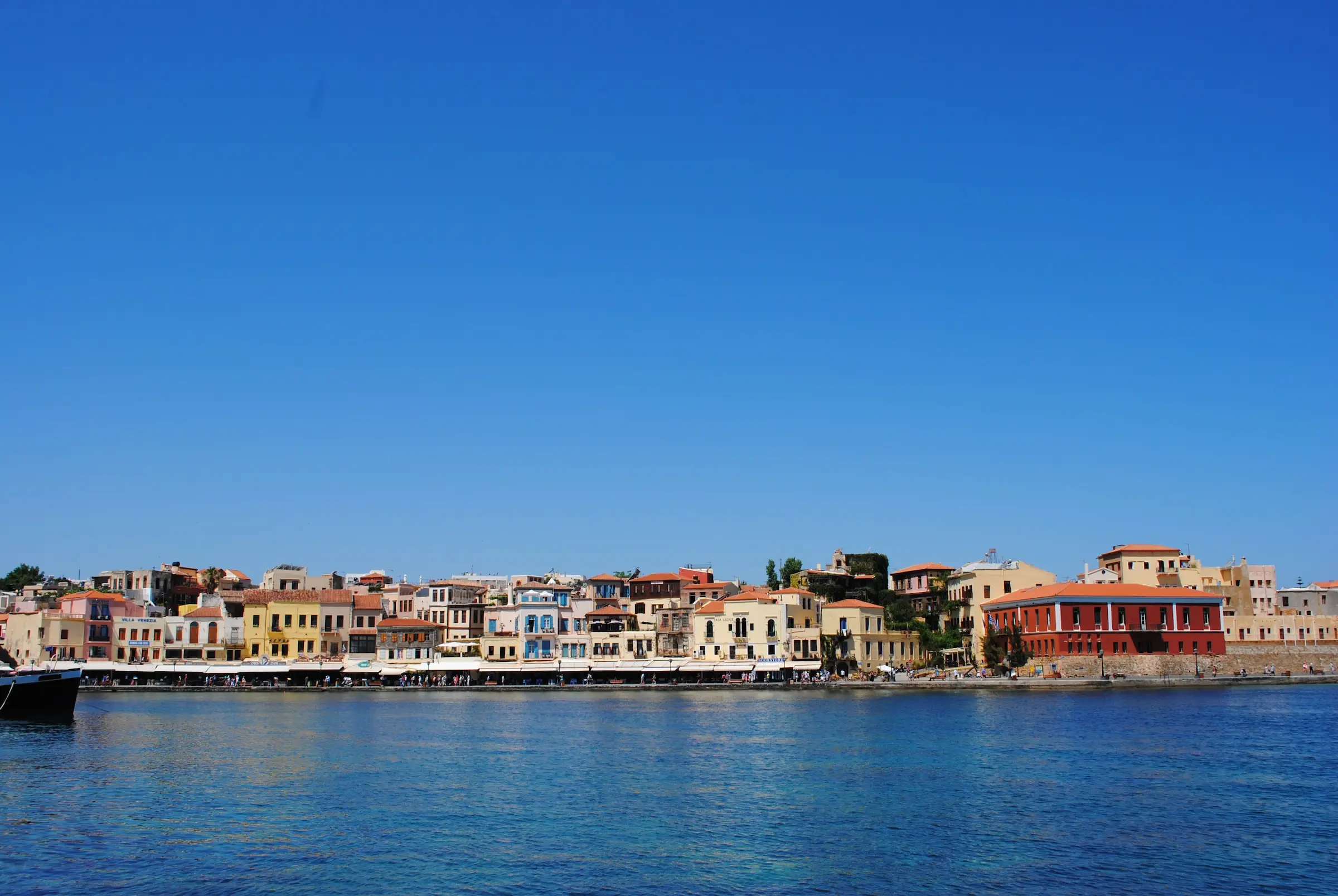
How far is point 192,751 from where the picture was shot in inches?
1863

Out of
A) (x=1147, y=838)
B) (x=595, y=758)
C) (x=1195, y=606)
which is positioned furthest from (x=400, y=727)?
(x=1195, y=606)

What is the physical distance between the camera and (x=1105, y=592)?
301ft

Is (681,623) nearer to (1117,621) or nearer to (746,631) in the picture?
(746,631)

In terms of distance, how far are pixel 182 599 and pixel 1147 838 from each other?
107 m

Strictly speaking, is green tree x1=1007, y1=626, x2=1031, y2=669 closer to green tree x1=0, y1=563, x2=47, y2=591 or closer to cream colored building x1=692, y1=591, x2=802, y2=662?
cream colored building x1=692, y1=591, x2=802, y2=662

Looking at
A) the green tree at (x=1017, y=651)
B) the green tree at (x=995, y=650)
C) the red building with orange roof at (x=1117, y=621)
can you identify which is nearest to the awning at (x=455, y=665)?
the green tree at (x=995, y=650)

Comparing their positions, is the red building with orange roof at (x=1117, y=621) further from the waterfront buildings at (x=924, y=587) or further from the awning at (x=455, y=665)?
the awning at (x=455, y=665)

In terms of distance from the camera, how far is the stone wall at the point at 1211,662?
294 feet

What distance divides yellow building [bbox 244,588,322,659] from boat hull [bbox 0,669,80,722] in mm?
38603

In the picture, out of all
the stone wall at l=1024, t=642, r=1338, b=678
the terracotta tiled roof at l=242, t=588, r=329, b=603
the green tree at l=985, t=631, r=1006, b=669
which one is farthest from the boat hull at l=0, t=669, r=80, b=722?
the stone wall at l=1024, t=642, r=1338, b=678

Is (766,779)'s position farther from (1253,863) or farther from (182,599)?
(182,599)

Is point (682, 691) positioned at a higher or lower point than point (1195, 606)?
lower

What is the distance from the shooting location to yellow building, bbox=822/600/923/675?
9375 centimetres

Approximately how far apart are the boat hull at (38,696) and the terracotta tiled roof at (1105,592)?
5600 cm
